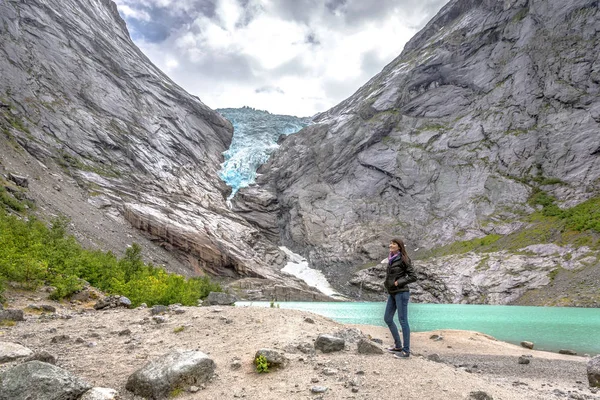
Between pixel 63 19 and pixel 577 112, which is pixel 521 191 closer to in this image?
pixel 577 112

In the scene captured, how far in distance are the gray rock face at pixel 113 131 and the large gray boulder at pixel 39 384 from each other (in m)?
61.5

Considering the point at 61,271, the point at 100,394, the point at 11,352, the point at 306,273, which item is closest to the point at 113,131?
the point at 306,273

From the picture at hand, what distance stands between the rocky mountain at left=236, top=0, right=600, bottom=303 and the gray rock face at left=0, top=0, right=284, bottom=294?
69.0ft

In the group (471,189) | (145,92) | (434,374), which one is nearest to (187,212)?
(145,92)

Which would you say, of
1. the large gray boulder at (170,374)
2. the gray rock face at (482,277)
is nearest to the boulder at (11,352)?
the large gray boulder at (170,374)

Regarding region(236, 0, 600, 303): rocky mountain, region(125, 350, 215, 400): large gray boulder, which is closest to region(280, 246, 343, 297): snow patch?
region(236, 0, 600, 303): rocky mountain

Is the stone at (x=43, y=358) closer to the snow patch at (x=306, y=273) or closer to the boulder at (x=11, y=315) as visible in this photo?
the boulder at (x=11, y=315)

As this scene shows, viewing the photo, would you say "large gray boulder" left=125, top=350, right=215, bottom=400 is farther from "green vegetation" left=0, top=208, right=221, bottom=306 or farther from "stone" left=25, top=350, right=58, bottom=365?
"green vegetation" left=0, top=208, right=221, bottom=306

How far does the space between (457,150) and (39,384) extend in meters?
117

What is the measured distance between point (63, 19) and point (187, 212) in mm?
68180

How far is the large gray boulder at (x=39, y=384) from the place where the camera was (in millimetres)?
4887

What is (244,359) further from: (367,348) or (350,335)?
(350,335)

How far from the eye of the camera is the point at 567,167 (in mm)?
91062

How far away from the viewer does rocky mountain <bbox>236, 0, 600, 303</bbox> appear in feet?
303
